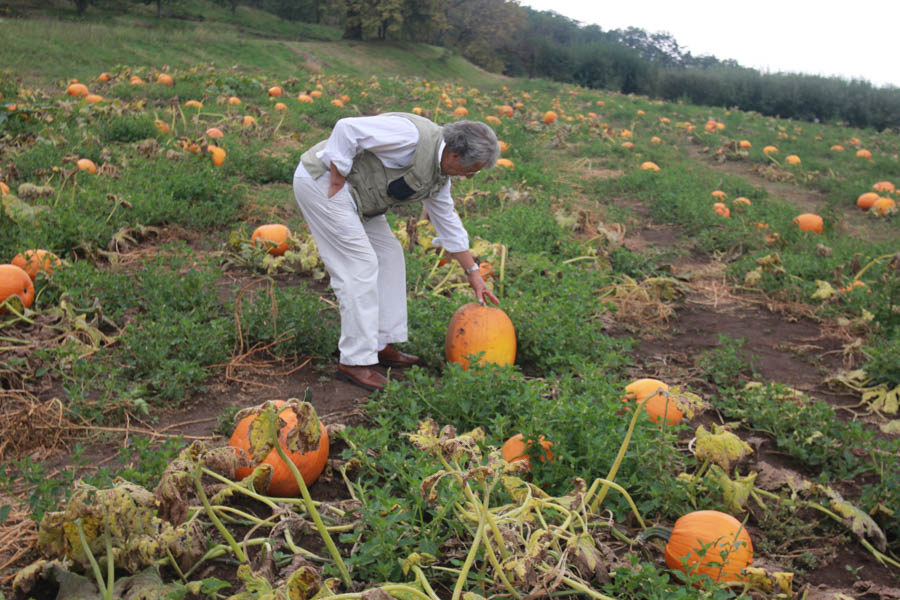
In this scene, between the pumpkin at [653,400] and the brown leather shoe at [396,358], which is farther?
the brown leather shoe at [396,358]

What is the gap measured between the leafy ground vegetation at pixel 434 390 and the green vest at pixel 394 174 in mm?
1013

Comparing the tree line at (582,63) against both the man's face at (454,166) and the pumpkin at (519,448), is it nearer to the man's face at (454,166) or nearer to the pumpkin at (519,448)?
the man's face at (454,166)

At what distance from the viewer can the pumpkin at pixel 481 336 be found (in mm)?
4160

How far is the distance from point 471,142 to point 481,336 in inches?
46.7

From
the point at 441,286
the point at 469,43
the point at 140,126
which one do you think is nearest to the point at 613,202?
the point at 441,286

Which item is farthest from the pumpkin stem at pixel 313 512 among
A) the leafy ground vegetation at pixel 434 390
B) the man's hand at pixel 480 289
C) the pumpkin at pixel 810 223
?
the pumpkin at pixel 810 223

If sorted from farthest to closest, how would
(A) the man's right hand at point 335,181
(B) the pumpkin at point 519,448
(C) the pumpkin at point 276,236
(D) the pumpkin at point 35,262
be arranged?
(C) the pumpkin at point 276,236, (D) the pumpkin at point 35,262, (A) the man's right hand at point 335,181, (B) the pumpkin at point 519,448

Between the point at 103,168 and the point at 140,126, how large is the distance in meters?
1.92

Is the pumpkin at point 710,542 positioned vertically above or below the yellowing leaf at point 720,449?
below

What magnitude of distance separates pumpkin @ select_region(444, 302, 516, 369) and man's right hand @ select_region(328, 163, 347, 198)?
Answer: 1124 mm

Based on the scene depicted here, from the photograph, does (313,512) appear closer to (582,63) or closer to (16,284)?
(16,284)

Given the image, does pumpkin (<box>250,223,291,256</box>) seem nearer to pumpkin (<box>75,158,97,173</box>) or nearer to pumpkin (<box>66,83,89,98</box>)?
pumpkin (<box>75,158,97,173</box>)

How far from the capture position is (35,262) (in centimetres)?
473

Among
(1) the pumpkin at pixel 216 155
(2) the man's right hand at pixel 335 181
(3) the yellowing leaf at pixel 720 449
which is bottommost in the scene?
(3) the yellowing leaf at pixel 720 449
